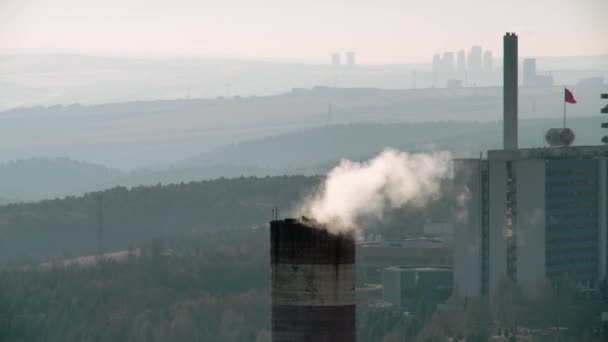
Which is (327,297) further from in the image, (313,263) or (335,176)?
(335,176)

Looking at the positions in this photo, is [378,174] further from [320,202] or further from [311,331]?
[311,331]

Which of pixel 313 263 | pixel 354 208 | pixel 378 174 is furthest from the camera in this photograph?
pixel 378 174

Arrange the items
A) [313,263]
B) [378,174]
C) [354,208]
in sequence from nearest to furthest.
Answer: [313,263]
[354,208]
[378,174]

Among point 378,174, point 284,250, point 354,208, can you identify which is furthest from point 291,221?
point 378,174

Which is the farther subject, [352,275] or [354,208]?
[354,208]

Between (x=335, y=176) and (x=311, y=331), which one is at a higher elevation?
(x=335, y=176)

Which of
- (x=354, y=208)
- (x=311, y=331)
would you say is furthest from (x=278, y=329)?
(x=354, y=208)
